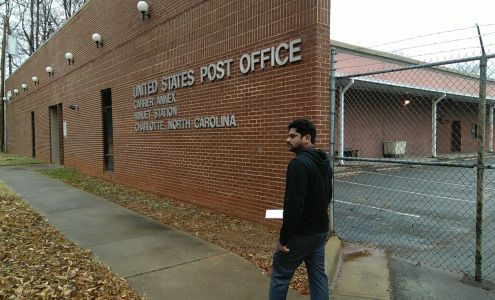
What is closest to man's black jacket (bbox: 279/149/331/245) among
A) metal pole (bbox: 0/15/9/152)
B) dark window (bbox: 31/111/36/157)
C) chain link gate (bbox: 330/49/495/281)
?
chain link gate (bbox: 330/49/495/281)

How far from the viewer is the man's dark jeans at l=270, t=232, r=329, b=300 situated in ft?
10.0

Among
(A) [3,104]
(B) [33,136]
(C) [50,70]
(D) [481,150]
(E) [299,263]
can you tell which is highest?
(C) [50,70]

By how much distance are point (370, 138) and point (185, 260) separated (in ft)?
53.6

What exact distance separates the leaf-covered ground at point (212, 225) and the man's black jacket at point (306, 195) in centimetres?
130

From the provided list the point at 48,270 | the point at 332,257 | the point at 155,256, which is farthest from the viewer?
the point at 155,256

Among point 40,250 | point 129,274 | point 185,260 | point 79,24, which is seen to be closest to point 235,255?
point 185,260

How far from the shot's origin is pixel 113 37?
39.9 ft

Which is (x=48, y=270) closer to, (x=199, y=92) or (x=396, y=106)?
(x=199, y=92)

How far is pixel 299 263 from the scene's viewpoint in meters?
3.13

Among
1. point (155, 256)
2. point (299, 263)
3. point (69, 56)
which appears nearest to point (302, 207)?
point (299, 263)

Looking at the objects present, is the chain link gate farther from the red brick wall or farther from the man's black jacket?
the man's black jacket

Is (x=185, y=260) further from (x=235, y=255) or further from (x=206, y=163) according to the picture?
(x=206, y=163)

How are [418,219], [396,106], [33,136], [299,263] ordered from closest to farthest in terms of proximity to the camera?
[299,263], [418,219], [396,106], [33,136]

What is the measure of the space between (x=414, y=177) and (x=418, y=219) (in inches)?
299
